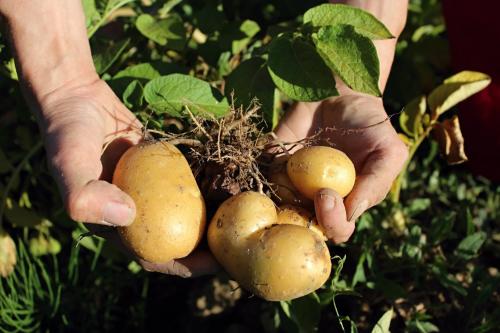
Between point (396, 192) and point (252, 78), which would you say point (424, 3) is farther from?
point (252, 78)

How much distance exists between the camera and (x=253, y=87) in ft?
4.61

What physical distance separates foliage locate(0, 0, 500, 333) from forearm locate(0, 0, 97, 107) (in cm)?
14

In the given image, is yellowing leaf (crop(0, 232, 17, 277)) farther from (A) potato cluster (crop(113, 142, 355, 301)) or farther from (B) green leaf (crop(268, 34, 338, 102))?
(B) green leaf (crop(268, 34, 338, 102))

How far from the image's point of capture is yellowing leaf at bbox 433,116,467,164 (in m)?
1.57

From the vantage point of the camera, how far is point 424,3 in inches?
85.7

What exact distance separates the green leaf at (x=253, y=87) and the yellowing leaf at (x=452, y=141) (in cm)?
51

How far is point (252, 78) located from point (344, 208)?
441 mm

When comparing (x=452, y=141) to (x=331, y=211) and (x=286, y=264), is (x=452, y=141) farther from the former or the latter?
(x=286, y=264)

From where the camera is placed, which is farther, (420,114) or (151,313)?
(151,313)

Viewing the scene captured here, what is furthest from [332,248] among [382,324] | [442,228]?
[382,324]

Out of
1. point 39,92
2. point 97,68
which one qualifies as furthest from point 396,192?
point 39,92

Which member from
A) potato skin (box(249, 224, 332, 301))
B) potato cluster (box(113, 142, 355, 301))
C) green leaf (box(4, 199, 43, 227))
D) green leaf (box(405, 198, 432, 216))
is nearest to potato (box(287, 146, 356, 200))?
potato cluster (box(113, 142, 355, 301))

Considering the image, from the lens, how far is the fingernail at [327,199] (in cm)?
111

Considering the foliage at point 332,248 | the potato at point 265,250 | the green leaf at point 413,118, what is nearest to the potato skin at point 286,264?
the potato at point 265,250
